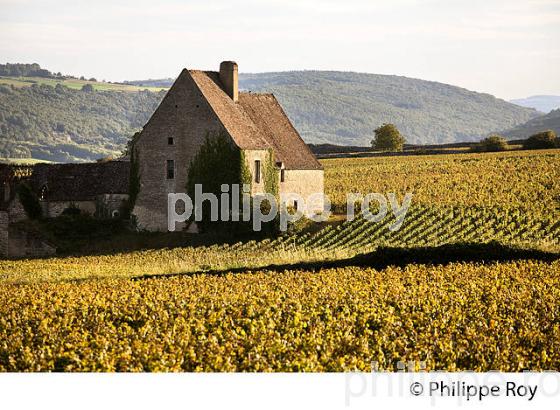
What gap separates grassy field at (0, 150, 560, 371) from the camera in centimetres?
1678

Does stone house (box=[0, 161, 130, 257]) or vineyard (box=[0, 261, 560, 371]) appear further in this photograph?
stone house (box=[0, 161, 130, 257])

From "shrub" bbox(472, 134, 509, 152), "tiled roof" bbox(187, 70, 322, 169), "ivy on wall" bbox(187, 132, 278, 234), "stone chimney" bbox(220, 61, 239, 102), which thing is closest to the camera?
"ivy on wall" bbox(187, 132, 278, 234)

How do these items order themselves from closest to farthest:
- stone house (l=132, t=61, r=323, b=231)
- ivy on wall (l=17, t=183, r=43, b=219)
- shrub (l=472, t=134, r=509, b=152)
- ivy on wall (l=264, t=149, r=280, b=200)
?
stone house (l=132, t=61, r=323, b=231) → ivy on wall (l=264, t=149, r=280, b=200) → ivy on wall (l=17, t=183, r=43, b=219) → shrub (l=472, t=134, r=509, b=152)

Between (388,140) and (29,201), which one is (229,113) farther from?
(388,140)

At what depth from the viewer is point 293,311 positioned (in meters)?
20.1

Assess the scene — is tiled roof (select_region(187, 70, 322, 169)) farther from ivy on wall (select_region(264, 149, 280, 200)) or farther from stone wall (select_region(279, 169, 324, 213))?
ivy on wall (select_region(264, 149, 280, 200))

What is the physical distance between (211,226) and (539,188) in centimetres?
2034

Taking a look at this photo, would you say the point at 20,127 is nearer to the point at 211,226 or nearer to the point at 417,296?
the point at 211,226

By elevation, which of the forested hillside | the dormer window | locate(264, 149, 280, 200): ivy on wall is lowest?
the dormer window

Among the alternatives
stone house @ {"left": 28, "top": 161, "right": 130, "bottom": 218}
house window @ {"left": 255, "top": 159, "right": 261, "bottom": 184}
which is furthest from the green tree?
house window @ {"left": 255, "top": 159, "right": 261, "bottom": 184}

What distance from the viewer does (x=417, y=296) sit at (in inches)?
875

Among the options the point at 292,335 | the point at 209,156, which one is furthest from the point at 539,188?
the point at 292,335

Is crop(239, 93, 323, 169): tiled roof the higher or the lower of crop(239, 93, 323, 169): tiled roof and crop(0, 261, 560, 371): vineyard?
the higher

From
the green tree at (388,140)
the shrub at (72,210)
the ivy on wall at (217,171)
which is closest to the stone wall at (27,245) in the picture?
the shrub at (72,210)
